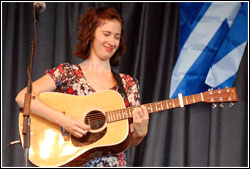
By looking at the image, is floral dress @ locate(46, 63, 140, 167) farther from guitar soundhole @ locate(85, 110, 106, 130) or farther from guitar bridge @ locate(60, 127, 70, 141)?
guitar bridge @ locate(60, 127, 70, 141)

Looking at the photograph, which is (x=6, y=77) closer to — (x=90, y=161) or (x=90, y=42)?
(x=90, y=42)

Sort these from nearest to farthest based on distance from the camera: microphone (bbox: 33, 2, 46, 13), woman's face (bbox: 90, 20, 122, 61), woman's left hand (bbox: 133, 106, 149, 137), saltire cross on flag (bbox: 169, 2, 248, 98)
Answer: microphone (bbox: 33, 2, 46, 13) → woman's left hand (bbox: 133, 106, 149, 137) → woman's face (bbox: 90, 20, 122, 61) → saltire cross on flag (bbox: 169, 2, 248, 98)

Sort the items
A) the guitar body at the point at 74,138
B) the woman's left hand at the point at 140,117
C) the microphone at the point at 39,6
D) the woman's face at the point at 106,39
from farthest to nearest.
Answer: the woman's face at the point at 106,39
the woman's left hand at the point at 140,117
the guitar body at the point at 74,138
the microphone at the point at 39,6

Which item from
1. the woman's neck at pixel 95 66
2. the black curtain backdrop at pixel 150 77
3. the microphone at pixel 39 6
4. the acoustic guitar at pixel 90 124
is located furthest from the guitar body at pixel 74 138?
the black curtain backdrop at pixel 150 77

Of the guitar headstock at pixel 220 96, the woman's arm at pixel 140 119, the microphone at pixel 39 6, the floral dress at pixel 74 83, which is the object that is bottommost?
the woman's arm at pixel 140 119

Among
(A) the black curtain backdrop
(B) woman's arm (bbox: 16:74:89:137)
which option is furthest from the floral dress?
(A) the black curtain backdrop

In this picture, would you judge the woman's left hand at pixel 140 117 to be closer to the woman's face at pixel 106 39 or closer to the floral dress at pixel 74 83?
the floral dress at pixel 74 83

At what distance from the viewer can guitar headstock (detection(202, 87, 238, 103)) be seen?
2453mm

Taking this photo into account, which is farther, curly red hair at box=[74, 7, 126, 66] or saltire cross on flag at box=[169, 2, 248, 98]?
saltire cross on flag at box=[169, 2, 248, 98]

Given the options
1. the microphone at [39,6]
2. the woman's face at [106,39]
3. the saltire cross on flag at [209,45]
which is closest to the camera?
the microphone at [39,6]

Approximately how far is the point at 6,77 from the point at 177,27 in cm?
182

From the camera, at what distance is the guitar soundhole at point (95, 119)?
2.43 metres

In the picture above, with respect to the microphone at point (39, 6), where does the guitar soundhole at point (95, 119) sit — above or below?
below

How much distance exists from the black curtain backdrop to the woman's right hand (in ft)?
4.02
